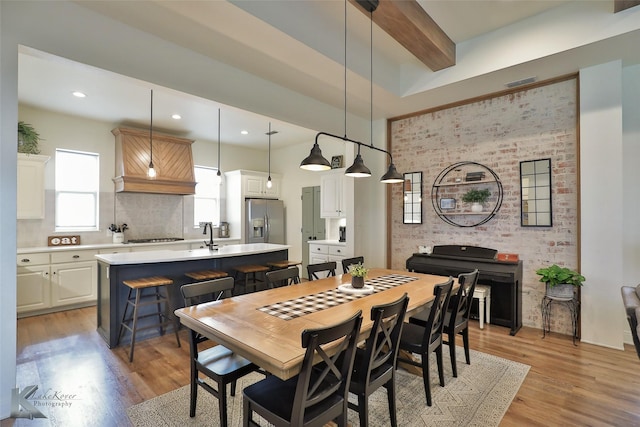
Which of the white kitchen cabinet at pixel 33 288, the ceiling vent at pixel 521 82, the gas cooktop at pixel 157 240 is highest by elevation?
the ceiling vent at pixel 521 82

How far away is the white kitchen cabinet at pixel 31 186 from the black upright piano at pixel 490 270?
5.50 m

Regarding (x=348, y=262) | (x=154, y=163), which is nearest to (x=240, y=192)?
(x=154, y=163)

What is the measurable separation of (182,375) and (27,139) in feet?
13.6

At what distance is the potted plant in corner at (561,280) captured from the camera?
133 inches

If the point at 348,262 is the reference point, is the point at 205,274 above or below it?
below

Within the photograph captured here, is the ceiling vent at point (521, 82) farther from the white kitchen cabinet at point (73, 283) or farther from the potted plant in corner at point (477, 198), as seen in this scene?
the white kitchen cabinet at point (73, 283)

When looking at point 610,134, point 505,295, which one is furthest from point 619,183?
point 505,295

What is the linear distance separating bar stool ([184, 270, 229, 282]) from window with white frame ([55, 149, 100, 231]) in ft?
9.11

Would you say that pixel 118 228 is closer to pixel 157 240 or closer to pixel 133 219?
pixel 133 219

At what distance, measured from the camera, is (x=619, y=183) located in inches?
128

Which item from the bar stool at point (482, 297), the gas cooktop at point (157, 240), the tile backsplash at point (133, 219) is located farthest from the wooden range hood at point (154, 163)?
the bar stool at point (482, 297)

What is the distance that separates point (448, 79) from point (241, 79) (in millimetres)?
2441

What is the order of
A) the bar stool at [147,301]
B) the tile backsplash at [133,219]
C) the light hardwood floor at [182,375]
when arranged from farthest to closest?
the tile backsplash at [133,219], the bar stool at [147,301], the light hardwood floor at [182,375]

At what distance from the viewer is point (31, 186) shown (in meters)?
4.60
